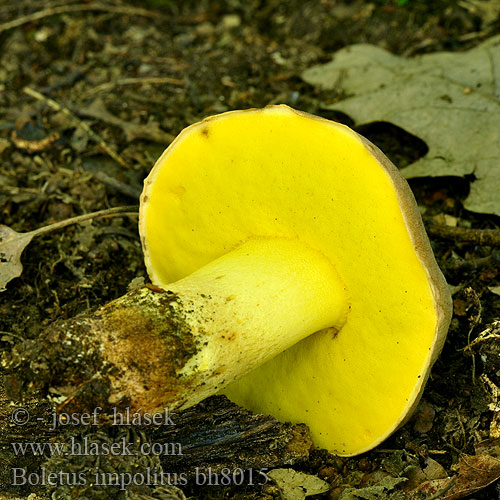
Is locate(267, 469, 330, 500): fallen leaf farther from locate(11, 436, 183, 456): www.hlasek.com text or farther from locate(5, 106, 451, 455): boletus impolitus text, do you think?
locate(11, 436, 183, 456): www.hlasek.com text

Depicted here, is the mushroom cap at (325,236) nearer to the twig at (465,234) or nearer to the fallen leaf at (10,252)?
the fallen leaf at (10,252)

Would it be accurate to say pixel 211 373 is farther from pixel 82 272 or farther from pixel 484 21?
pixel 484 21

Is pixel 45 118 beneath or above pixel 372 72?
beneath

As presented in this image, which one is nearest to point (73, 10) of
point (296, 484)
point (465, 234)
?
point (465, 234)

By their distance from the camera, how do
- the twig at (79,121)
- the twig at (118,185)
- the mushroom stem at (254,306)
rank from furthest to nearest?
the twig at (79,121)
the twig at (118,185)
the mushroom stem at (254,306)

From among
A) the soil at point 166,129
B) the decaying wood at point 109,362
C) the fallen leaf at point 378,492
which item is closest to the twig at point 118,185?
the soil at point 166,129

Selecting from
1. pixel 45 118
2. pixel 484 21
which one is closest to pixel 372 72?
pixel 484 21

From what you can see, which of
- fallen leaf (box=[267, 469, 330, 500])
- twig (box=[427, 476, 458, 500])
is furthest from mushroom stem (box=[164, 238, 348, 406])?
twig (box=[427, 476, 458, 500])
